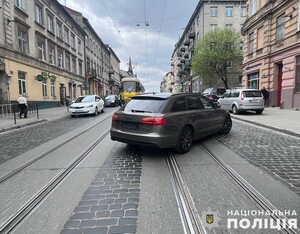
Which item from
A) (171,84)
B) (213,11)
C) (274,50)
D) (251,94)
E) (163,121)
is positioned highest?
(213,11)

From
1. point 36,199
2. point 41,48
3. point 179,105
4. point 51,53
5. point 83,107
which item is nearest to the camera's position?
point 36,199

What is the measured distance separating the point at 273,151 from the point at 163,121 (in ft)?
10.5

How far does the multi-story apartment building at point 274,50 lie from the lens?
57.0ft

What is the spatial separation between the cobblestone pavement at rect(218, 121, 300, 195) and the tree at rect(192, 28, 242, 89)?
22.3 metres

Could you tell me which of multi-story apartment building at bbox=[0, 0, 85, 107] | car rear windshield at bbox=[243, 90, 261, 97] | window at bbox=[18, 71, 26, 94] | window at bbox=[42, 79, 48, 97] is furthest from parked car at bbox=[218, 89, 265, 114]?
window at bbox=[42, 79, 48, 97]

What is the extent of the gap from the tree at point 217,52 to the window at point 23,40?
20.1 metres

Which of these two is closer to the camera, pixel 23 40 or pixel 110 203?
pixel 110 203

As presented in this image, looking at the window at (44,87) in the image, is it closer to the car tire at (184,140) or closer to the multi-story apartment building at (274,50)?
the car tire at (184,140)

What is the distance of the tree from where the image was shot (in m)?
29.3

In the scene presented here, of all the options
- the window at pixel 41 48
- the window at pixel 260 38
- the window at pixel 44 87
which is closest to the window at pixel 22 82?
the window at pixel 44 87

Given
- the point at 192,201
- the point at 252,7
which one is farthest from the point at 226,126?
the point at 252,7

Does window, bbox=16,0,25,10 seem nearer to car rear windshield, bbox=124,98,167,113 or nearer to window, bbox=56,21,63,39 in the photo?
window, bbox=56,21,63,39

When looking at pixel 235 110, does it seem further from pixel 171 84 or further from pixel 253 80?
pixel 171 84

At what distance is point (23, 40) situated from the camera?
67.7 ft
